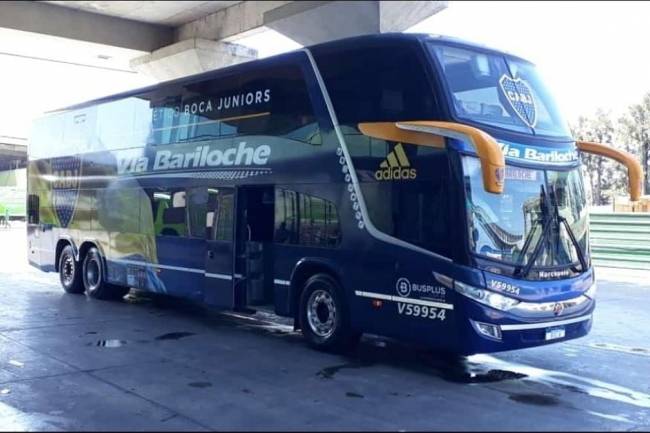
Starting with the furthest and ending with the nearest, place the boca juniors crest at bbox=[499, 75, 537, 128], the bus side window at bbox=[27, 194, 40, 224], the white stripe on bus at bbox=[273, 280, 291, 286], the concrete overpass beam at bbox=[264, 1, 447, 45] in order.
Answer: the bus side window at bbox=[27, 194, 40, 224]
the concrete overpass beam at bbox=[264, 1, 447, 45]
the white stripe on bus at bbox=[273, 280, 291, 286]
the boca juniors crest at bbox=[499, 75, 537, 128]

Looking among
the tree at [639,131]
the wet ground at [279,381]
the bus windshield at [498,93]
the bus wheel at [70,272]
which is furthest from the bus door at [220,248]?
the tree at [639,131]

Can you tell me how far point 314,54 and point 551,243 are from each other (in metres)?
3.93

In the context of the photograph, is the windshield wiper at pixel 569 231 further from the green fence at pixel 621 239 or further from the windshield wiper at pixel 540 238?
the green fence at pixel 621 239

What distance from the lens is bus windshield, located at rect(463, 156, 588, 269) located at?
7551mm

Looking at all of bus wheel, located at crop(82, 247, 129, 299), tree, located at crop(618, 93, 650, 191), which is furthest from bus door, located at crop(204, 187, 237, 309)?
tree, located at crop(618, 93, 650, 191)

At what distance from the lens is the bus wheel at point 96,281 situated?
13938 mm

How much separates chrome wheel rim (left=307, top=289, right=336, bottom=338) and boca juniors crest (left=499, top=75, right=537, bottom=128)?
3293 millimetres

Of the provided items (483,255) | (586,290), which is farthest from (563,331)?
(483,255)

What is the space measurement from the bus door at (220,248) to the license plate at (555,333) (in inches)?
183

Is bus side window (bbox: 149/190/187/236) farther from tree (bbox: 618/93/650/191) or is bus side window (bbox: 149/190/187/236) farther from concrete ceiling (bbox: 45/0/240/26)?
tree (bbox: 618/93/650/191)

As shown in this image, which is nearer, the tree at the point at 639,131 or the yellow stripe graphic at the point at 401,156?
the yellow stripe graphic at the point at 401,156

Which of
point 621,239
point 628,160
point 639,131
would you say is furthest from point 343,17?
point 621,239

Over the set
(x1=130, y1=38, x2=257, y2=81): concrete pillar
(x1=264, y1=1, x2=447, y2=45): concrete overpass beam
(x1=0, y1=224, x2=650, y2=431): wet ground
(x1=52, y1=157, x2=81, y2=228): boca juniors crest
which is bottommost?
(x1=0, y1=224, x2=650, y2=431): wet ground

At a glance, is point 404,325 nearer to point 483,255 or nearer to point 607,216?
point 483,255
